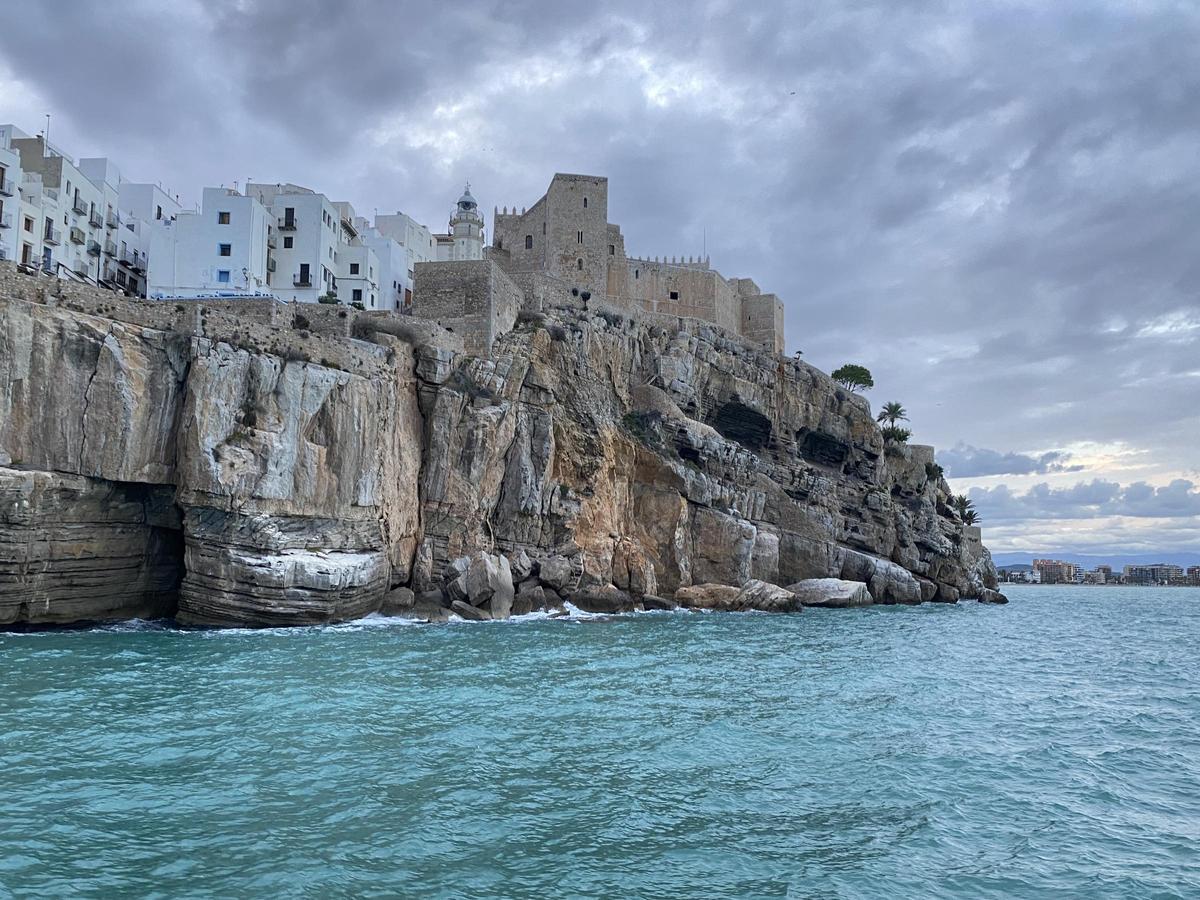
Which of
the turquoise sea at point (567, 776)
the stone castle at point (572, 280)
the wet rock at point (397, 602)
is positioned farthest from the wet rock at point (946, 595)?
the wet rock at point (397, 602)

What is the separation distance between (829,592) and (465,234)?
44.2m

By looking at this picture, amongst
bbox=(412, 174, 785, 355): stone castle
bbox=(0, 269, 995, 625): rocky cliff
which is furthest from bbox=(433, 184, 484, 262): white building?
bbox=(0, 269, 995, 625): rocky cliff

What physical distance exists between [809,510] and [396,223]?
33.5 m

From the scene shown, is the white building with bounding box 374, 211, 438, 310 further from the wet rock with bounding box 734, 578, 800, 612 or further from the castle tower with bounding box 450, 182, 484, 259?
the wet rock with bounding box 734, 578, 800, 612

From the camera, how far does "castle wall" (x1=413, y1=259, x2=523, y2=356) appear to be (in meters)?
44.2

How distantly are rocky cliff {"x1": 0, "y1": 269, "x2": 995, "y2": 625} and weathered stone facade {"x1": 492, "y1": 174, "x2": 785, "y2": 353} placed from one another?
19.8 feet

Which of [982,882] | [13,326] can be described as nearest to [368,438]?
[13,326]

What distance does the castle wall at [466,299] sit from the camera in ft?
145

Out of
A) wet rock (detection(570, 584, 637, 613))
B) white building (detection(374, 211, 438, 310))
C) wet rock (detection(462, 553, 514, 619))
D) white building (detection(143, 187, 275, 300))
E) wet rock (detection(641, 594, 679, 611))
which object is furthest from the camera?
white building (detection(374, 211, 438, 310))

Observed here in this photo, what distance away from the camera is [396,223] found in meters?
60.5

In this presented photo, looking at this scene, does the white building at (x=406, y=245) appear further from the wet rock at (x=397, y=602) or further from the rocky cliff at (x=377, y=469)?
the wet rock at (x=397, y=602)

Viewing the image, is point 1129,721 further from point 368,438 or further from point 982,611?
point 982,611

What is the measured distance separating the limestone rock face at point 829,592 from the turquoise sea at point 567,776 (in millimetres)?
26900

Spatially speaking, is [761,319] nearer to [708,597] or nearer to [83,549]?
[708,597]
